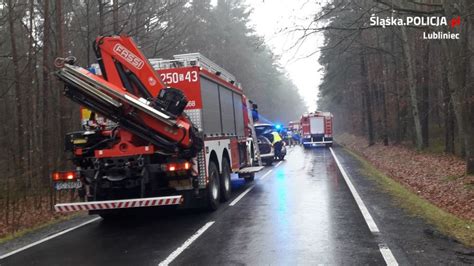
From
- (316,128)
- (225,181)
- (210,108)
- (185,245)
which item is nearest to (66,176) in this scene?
(185,245)

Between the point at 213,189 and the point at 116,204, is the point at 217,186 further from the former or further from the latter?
the point at 116,204

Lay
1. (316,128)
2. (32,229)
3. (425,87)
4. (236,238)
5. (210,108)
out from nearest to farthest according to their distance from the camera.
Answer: (236,238), (32,229), (210,108), (425,87), (316,128)

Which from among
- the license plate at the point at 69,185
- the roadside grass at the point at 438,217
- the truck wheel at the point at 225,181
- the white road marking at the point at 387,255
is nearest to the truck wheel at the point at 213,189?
the truck wheel at the point at 225,181

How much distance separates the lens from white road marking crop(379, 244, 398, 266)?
18.9 feet

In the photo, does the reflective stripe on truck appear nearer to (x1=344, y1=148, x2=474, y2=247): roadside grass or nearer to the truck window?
the truck window

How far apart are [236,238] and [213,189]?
116 inches

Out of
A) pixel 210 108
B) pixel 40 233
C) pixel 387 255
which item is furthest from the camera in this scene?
pixel 210 108

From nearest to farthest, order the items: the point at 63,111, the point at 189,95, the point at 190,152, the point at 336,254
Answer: the point at 336,254, the point at 190,152, the point at 189,95, the point at 63,111

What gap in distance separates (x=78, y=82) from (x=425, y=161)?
16.3 m

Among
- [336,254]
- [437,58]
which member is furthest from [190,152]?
[437,58]

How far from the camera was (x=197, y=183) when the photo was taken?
30.5 feet

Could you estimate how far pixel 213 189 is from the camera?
33.7 feet

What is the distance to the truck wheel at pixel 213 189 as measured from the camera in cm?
1001

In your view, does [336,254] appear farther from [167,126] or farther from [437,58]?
[437,58]
